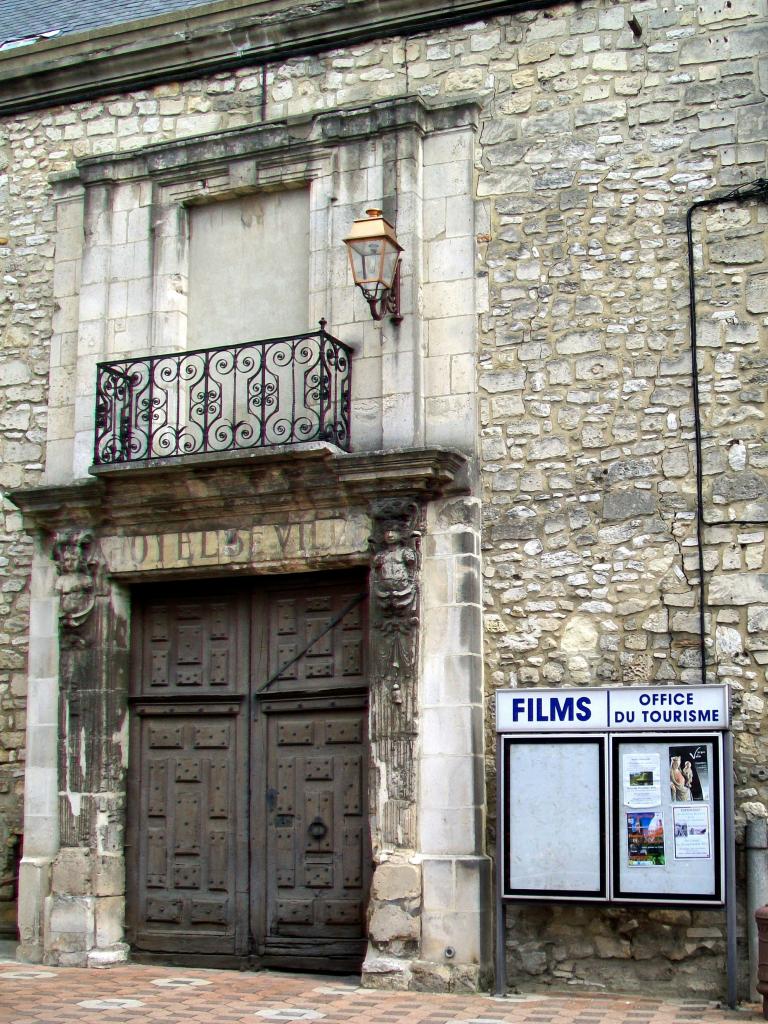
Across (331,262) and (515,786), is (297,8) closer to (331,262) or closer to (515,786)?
(331,262)

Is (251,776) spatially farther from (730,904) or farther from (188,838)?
(730,904)

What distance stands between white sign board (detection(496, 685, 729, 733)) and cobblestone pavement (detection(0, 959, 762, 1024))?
1.32 metres

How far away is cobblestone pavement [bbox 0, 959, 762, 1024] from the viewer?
645 centimetres

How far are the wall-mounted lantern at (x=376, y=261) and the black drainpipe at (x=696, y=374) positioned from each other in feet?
5.26

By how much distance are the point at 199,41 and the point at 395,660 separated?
13.5 ft

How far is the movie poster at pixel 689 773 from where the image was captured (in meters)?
6.81

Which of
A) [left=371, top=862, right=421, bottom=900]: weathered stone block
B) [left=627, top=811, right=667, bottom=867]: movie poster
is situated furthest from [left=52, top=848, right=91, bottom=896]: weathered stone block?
[left=627, top=811, right=667, bottom=867]: movie poster

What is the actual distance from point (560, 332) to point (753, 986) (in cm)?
350

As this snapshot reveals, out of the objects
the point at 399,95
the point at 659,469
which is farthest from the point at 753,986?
the point at 399,95

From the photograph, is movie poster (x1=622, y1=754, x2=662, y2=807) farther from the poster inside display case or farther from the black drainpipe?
the black drainpipe

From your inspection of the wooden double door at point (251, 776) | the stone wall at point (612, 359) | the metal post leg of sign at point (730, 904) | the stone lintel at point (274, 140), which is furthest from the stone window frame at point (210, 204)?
the metal post leg of sign at point (730, 904)

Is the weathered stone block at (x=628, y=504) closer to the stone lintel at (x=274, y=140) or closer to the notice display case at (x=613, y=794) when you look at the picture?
the notice display case at (x=613, y=794)

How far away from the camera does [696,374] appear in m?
7.45

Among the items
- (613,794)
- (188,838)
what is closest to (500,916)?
(613,794)
